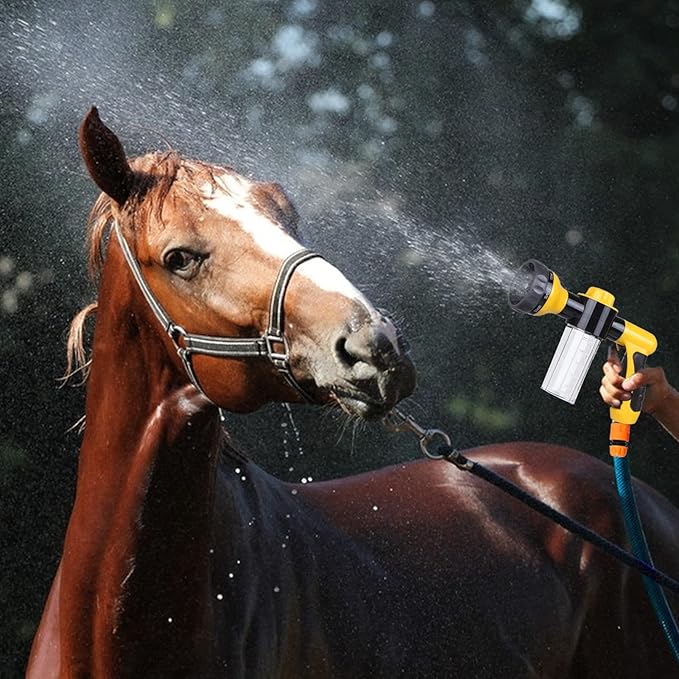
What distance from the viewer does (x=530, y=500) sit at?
7.74ft

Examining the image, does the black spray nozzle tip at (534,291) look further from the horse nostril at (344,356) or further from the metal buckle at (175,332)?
the metal buckle at (175,332)

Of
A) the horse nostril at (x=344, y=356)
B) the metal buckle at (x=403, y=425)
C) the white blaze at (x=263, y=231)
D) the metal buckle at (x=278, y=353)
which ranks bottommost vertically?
the metal buckle at (x=403, y=425)

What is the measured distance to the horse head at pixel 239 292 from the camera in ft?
6.59

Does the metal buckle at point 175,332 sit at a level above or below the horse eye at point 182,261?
below

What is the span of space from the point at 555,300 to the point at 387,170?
127 inches

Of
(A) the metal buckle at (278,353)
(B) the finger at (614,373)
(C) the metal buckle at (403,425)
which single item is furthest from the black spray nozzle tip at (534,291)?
(A) the metal buckle at (278,353)

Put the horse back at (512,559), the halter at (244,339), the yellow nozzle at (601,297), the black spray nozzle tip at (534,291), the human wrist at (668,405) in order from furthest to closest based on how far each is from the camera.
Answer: the horse back at (512,559) < the human wrist at (668,405) < the yellow nozzle at (601,297) < the black spray nozzle tip at (534,291) < the halter at (244,339)

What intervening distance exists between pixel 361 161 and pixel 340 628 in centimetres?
332

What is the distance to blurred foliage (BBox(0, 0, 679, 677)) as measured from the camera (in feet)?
13.7

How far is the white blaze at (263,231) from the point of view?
81.4 inches

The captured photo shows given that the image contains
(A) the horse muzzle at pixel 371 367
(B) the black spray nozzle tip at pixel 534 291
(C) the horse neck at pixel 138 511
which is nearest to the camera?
(A) the horse muzzle at pixel 371 367

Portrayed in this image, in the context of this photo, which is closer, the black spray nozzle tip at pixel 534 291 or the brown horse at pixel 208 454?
the brown horse at pixel 208 454

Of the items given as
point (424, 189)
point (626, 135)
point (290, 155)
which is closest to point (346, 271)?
point (290, 155)

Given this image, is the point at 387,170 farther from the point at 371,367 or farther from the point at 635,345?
the point at 371,367
